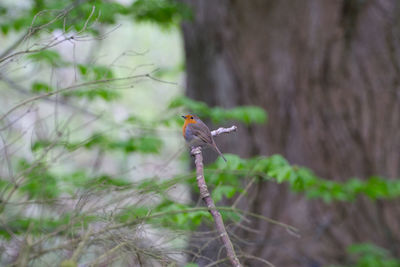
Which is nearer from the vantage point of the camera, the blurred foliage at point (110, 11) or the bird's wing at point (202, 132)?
the bird's wing at point (202, 132)

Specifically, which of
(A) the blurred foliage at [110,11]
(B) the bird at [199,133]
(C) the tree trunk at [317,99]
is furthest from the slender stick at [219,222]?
(C) the tree trunk at [317,99]

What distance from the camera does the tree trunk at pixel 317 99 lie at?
5352 millimetres

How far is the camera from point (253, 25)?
570cm

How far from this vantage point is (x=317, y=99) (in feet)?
18.1

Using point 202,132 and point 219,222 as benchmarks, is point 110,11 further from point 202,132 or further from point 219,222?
point 219,222

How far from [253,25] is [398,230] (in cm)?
317

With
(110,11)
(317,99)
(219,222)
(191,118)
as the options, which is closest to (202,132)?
(191,118)

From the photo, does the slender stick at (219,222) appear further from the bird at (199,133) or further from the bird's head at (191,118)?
the bird's head at (191,118)

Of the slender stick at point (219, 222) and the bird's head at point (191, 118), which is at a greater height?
the slender stick at point (219, 222)

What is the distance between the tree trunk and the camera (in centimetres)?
535

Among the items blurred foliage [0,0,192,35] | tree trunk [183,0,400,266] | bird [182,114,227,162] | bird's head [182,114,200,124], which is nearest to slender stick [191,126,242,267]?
bird [182,114,227,162]

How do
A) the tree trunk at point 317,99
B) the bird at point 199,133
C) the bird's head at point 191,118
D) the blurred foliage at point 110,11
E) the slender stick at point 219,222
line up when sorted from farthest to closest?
the tree trunk at point 317,99
the blurred foliage at point 110,11
the bird's head at point 191,118
the bird at point 199,133
the slender stick at point 219,222

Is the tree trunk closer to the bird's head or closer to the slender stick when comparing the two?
the bird's head

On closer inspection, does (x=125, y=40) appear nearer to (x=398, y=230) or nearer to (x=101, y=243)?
(x=398, y=230)
